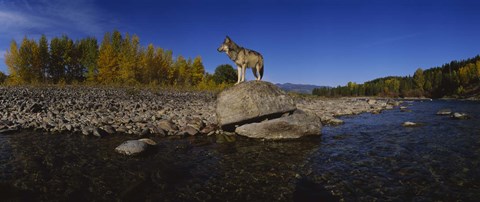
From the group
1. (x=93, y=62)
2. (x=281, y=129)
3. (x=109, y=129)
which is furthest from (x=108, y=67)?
(x=281, y=129)

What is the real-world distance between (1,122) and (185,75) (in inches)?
2287

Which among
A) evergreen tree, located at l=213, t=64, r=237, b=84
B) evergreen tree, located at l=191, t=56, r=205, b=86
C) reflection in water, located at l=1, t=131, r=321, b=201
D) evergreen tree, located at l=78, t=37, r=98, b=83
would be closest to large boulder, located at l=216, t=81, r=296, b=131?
reflection in water, located at l=1, t=131, r=321, b=201

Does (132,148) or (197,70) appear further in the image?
(197,70)

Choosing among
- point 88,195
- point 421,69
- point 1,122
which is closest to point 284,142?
point 88,195

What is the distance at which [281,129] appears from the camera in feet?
43.0

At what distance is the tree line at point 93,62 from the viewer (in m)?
51.8

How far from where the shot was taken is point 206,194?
6.44 meters

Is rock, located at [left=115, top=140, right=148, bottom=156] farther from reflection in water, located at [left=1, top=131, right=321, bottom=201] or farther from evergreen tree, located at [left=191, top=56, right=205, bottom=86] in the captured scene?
evergreen tree, located at [left=191, top=56, right=205, bottom=86]

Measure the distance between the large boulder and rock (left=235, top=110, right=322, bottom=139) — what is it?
0.41 m

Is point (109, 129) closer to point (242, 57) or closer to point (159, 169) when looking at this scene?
point (159, 169)

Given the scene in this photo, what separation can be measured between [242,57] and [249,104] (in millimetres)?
2413

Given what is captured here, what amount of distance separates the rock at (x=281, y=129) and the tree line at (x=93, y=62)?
3893 centimetres

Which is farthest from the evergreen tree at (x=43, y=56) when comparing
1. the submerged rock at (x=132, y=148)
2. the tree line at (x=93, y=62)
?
the submerged rock at (x=132, y=148)

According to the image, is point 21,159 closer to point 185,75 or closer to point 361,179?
point 361,179
